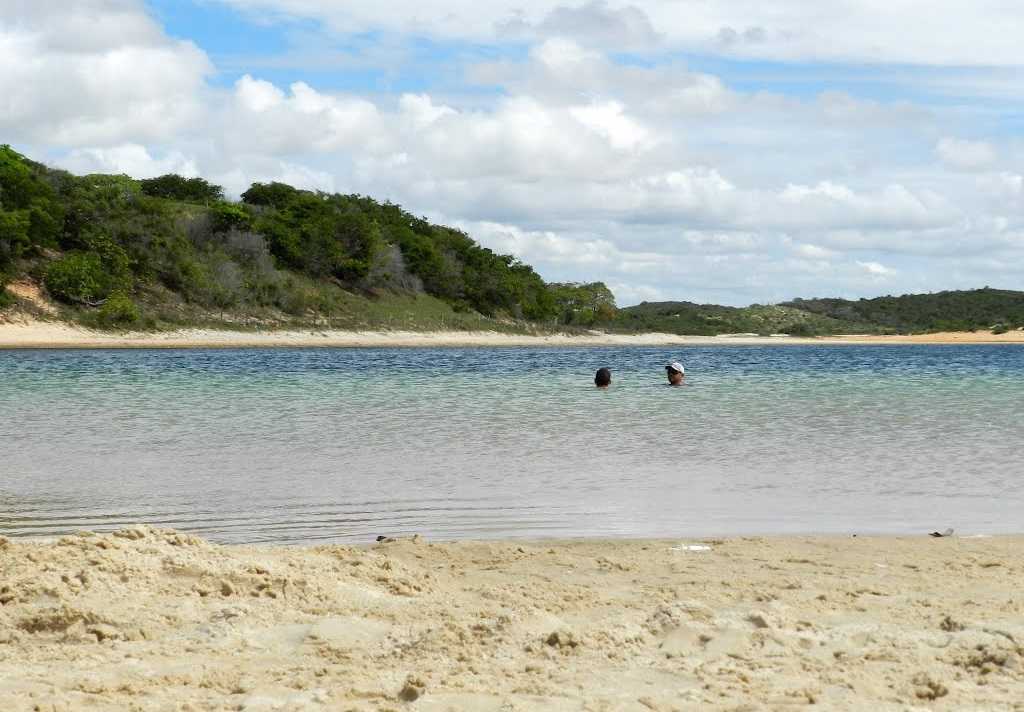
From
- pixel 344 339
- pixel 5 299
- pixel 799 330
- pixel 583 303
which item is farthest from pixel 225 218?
pixel 799 330

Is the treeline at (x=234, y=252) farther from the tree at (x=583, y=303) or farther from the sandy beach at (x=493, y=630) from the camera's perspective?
the sandy beach at (x=493, y=630)

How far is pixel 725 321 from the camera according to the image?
131 m

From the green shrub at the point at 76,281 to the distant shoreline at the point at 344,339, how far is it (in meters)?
3.12

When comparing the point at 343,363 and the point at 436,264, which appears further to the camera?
the point at 436,264

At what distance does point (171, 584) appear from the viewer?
19.3ft

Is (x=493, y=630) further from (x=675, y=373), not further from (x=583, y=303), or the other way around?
(x=583, y=303)

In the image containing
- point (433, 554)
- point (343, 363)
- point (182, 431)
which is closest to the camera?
point (433, 554)

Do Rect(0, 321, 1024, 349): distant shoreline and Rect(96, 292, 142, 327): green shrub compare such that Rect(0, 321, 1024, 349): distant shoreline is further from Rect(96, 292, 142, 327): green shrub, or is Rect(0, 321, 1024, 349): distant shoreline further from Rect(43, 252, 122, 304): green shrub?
Rect(43, 252, 122, 304): green shrub

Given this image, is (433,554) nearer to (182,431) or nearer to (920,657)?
(920,657)

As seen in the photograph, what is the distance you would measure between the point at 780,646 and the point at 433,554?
306cm

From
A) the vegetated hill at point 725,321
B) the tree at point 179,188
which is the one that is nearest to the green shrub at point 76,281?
the tree at point 179,188

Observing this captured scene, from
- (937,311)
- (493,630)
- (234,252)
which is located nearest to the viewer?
(493,630)

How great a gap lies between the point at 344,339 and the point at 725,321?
238 ft

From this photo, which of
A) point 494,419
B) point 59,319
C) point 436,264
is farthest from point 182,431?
point 436,264
